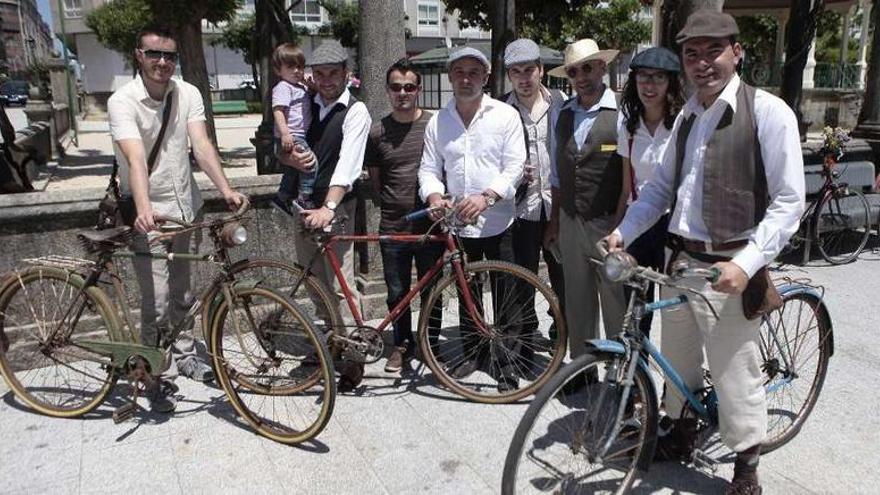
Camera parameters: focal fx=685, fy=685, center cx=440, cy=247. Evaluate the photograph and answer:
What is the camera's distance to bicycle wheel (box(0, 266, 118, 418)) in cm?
369

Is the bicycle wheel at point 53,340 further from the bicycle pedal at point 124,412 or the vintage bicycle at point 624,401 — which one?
the vintage bicycle at point 624,401

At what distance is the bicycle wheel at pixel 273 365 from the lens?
3361 mm

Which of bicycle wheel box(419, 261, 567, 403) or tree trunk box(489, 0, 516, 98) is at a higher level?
tree trunk box(489, 0, 516, 98)

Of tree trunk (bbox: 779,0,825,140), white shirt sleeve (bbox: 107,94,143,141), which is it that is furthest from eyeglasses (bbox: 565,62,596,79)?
tree trunk (bbox: 779,0,825,140)

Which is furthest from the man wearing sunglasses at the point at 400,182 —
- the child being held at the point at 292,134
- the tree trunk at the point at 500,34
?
the tree trunk at the point at 500,34

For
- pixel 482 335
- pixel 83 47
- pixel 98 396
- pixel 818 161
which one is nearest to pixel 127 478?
pixel 98 396

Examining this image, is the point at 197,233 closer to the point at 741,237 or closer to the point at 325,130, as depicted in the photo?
the point at 325,130

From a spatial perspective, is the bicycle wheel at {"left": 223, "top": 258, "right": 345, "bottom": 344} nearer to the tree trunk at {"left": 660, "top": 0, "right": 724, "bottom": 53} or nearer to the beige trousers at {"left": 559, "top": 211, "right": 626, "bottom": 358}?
the beige trousers at {"left": 559, "top": 211, "right": 626, "bottom": 358}

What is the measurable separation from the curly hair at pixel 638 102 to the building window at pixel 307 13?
170ft

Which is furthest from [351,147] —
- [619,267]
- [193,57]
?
[193,57]

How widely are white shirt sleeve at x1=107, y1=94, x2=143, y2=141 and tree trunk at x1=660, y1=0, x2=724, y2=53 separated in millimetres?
3989

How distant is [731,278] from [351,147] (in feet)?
7.10

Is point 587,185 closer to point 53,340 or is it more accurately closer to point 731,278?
point 731,278

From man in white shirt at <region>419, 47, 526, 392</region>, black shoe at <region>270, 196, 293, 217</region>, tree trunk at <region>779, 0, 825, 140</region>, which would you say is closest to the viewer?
man in white shirt at <region>419, 47, 526, 392</region>
